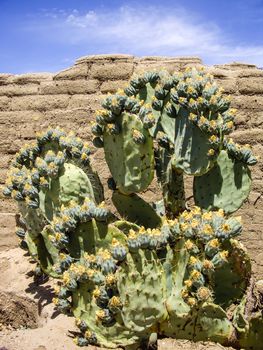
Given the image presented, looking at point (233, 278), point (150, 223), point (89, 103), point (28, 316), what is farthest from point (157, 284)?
point (89, 103)

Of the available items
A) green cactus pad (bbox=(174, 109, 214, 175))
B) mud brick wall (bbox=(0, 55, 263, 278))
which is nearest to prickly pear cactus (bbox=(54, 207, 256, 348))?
green cactus pad (bbox=(174, 109, 214, 175))

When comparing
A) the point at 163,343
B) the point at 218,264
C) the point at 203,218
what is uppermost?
the point at 203,218

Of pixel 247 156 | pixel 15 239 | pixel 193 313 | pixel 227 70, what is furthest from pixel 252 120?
pixel 15 239

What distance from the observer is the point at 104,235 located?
3.33 metres

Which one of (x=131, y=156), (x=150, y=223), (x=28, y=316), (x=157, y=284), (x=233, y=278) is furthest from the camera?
(x=28, y=316)

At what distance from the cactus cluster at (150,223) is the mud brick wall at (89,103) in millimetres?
646

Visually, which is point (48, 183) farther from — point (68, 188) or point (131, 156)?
point (131, 156)

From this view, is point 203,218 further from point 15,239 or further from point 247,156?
point 15,239

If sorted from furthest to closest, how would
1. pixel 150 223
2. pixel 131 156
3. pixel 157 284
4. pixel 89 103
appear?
pixel 89 103 < pixel 150 223 < pixel 131 156 < pixel 157 284

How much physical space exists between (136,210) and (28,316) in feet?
4.23

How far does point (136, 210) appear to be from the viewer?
4.04 meters

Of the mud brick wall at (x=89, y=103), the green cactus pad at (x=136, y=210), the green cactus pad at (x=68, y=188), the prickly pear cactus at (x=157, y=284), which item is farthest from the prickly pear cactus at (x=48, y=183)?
the prickly pear cactus at (x=157, y=284)

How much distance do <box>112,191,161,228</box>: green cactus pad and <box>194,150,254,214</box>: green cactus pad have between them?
1.20 ft

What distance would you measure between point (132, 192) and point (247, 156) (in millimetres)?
841
